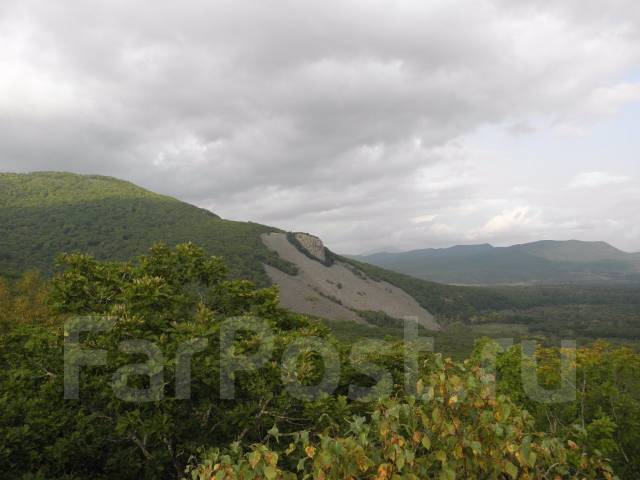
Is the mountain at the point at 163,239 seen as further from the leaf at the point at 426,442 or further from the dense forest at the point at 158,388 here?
the leaf at the point at 426,442

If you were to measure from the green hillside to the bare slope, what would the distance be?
20.2 feet

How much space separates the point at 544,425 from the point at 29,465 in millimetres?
15504

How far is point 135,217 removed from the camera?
12619 cm

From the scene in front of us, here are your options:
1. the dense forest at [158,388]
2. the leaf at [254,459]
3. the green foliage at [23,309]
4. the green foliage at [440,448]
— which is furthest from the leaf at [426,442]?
the green foliage at [23,309]

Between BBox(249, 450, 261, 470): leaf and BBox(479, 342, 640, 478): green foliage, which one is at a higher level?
BBox(249, 450, 261, 470): leaf

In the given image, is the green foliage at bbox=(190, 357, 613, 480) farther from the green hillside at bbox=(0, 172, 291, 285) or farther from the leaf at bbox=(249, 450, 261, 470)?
the green hillside at bbox=(0, 172, 291, 285)

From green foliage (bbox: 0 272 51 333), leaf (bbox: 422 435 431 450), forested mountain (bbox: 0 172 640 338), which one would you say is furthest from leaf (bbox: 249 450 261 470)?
forested mountain (bbox: 0 172 640 338)

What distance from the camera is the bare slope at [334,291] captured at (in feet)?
365

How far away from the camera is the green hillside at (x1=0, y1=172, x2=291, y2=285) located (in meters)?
94.6

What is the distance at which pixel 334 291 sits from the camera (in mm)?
128500

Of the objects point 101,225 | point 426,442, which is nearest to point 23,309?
point 426,442

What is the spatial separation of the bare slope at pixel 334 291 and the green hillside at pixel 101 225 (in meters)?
6.14

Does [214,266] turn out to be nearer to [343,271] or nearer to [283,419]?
[283,419]

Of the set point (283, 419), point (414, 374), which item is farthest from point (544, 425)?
point (283, 419)
